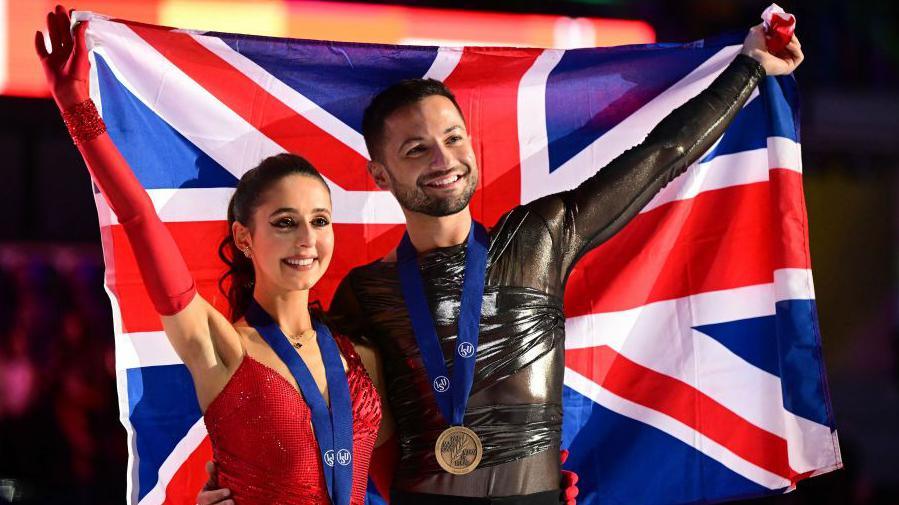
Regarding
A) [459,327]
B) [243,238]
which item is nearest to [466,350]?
[459,327]

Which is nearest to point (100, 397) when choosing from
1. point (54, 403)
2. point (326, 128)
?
point (54, 403)

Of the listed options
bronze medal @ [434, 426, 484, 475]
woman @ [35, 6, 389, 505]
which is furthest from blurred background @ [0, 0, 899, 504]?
woman @ [35, 6, 389, 505]

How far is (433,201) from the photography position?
351cm

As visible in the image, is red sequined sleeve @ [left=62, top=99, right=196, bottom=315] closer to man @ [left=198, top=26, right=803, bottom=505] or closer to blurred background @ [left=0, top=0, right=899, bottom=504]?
man @ [left=198, top=26, right=803, bottom=505]

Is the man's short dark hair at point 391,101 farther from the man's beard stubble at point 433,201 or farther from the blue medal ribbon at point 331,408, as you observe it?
the blue medal ribbon at point 331,408

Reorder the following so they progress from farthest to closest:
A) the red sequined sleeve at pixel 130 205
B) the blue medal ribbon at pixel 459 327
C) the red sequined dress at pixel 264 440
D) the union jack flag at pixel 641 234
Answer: the union jack flag at pixel 641 234
the blue medal ribbon at pixel 459 327
the red sequined dress at pixel 264 440
the red sequined sleeve at pixel 130 205

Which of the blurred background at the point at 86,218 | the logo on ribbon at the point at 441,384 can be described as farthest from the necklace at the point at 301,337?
the blurred background at the point at 86,218

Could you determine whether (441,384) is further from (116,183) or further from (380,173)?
(116,183)

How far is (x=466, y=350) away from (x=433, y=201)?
45cm

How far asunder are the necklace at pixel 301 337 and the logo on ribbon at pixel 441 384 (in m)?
0.37

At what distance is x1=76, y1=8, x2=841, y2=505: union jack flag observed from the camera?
4.00m

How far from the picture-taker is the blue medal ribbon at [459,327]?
133 inches

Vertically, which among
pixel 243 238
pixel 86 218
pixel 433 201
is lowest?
pixel 243 238

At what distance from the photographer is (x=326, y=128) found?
13.1 feet
